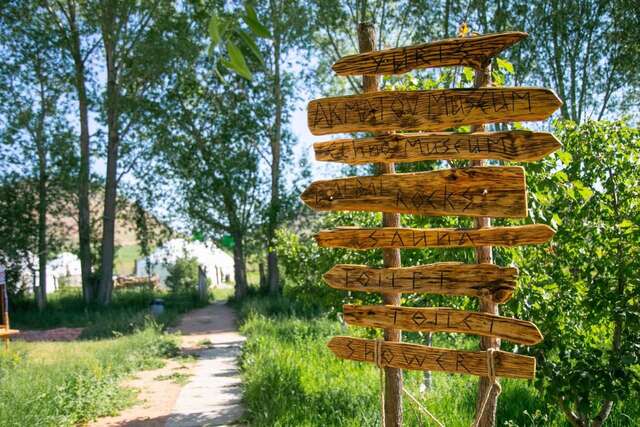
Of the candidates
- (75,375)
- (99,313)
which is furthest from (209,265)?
(75,375)

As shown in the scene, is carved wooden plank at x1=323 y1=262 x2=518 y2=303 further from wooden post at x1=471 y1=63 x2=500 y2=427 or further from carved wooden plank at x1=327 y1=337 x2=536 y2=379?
carved wooden plank at x1=327 y1=337 x2=536 y2=379

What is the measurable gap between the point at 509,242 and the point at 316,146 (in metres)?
1.16

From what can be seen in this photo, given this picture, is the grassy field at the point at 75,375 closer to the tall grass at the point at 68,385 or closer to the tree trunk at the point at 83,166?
the tall grass at the point at 68,385

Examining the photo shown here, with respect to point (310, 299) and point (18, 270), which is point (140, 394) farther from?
point (18, 270)

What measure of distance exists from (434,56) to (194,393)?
703 cm

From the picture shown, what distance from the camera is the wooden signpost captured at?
2.95 m

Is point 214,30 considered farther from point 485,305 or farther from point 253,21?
point 485,305

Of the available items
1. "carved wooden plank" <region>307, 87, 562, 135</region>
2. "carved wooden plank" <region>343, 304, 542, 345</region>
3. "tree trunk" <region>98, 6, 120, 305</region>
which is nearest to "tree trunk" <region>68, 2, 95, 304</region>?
"tree trunk" <region>98, 6, 120, 305</region>

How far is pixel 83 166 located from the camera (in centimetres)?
2416

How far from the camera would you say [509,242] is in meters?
3.00

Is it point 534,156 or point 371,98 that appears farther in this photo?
point 371,98

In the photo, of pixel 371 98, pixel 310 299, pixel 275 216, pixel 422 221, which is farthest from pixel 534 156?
pixel 275 216

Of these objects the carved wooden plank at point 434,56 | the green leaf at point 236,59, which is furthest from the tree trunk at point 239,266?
the green leaf at point 236,59

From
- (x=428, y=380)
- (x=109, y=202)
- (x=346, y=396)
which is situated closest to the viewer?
(x=346, y=396)
